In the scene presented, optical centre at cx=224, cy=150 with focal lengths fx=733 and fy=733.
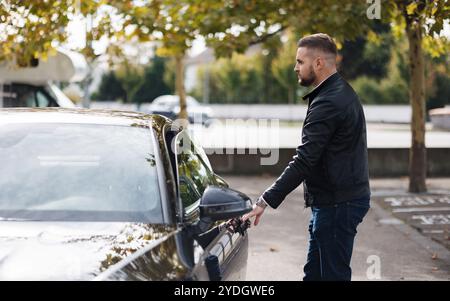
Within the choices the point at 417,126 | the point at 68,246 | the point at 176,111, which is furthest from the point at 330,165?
the point at 176,111

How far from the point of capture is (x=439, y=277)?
6902 mm

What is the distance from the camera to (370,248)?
8.35 m

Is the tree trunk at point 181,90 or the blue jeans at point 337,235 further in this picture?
the tree trunk at point 181,90

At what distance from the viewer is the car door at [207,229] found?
3582 mm

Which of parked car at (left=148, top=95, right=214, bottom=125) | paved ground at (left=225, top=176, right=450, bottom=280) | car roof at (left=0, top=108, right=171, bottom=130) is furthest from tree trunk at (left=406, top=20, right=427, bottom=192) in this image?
parked car at (left=148, top=95, right=214, bottom=125)

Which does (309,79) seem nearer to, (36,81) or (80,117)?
(80,117)

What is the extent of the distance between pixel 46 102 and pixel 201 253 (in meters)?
11.4

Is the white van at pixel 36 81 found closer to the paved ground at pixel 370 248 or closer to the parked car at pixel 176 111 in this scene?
the paved ground at pixel 370 248

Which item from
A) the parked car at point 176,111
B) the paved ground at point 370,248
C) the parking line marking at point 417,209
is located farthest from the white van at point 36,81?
the parked car at point 176,111

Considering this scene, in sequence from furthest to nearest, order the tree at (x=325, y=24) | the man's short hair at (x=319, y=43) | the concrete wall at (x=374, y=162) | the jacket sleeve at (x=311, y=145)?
the concrete wall at (x=374, y=162)
the tree at (x=325, y=24)
the man's short hair at (x=319, y=43)
the jacket sleeve at (x=311, y=145)

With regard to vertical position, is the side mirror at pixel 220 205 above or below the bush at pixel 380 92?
above

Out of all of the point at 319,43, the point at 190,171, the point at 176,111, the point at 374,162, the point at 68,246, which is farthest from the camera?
the point at 176,111

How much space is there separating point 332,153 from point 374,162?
1251 centimetres

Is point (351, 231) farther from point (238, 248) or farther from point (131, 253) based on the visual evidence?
point (131, 253)
